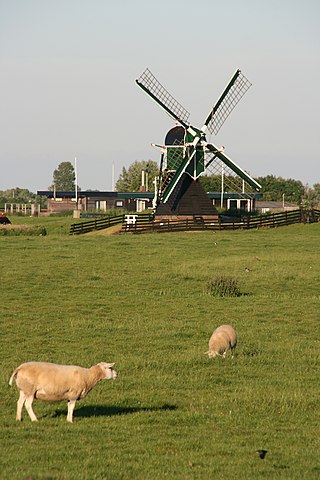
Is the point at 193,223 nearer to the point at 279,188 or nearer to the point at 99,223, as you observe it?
the point at 99,223

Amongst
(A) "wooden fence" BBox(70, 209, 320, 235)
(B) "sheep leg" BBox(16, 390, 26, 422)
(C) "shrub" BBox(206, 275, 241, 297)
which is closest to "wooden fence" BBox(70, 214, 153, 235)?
(A) "wooden fence" BBox(70, 209, 320, 235)

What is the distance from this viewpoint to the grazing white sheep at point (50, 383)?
46.8 feet

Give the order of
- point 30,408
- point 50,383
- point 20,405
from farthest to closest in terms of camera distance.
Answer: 1. point 20,405
2. point 30,408
3. point 50,383

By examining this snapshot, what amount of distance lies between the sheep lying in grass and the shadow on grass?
556 cm

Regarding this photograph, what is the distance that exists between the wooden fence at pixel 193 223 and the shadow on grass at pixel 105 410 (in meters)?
56.5

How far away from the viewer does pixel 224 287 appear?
36.4 metres

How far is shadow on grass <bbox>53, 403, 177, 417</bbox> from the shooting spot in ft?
51.0

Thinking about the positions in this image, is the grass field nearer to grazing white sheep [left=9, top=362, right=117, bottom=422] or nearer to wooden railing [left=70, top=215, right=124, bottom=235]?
grazing white sheep [left=9, top=362, right=117, bottom=422]

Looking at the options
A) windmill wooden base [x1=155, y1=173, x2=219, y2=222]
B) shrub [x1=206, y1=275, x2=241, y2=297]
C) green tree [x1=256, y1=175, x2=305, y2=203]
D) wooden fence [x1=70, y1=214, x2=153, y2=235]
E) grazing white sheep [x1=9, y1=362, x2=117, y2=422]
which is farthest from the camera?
green tree [x1=256, y1=175, x2=305, y2=203]

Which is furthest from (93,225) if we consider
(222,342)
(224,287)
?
(222,342)

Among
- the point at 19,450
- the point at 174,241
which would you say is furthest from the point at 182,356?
the point at 174,241

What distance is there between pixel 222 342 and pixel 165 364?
68.2 inches

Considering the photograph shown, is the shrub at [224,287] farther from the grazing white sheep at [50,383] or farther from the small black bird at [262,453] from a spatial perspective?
the small black bird at [262,453]

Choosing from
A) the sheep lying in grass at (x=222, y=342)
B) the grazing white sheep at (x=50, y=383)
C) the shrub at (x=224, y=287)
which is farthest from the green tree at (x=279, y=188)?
the grazing white sheep at (x=50, y=383)
